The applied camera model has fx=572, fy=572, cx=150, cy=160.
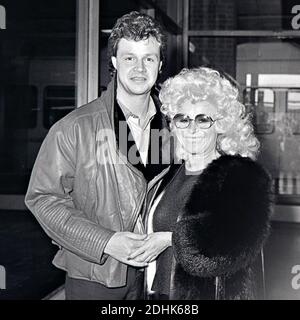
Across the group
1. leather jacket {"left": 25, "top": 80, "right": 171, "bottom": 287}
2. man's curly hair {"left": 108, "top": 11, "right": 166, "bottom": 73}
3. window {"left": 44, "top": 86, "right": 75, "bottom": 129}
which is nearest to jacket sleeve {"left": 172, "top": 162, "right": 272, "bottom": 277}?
leather jacket {"left": 25, "top": 80, "right": 171, "bottom": 287}

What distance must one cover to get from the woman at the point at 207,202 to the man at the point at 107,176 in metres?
0.09

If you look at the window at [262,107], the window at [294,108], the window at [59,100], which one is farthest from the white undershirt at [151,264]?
the window at [294,108]

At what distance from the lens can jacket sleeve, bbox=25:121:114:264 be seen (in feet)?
5.81

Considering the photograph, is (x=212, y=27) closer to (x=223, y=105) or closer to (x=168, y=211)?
(x=223, y=105)

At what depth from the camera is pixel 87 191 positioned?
6.03ft

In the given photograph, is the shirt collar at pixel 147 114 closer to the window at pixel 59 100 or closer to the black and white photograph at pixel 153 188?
the black and white photograph at pixel 153 188

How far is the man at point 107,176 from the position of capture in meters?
1.78

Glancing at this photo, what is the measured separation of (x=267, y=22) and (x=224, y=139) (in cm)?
572

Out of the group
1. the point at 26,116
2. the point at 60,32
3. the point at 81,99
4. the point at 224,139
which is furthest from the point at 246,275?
the point at 26,116

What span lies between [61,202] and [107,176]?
0.17m

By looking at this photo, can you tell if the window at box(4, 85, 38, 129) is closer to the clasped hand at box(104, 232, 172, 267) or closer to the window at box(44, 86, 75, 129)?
the window at box(44, 86, 75, 129)

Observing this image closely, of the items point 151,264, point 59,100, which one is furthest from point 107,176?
point 59,100

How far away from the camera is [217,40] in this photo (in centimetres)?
730
